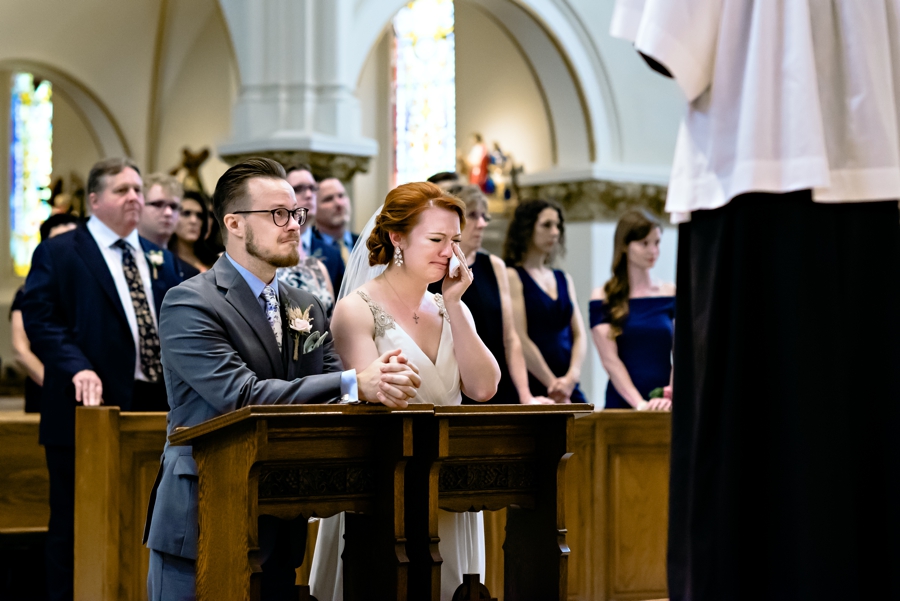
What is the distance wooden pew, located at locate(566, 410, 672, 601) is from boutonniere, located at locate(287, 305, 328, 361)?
7.15ft

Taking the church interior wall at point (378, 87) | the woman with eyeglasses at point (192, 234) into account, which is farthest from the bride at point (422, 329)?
the church interior wall at point (378, 87)

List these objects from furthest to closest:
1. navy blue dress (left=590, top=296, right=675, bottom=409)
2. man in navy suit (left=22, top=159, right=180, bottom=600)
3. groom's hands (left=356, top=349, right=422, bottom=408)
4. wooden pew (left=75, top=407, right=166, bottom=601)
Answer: navy blue dress (left=590, top=296, right=675, bottom=409) < man in navy suit (left=22, top=159, right=180, bottom=600) < wooden pew (left=75, top=407, right=166, bottom=601) < groom's hands (left=356, top=349, right=422, bottom=408)

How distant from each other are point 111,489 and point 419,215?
71.0 inches

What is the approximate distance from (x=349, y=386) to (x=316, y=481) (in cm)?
25

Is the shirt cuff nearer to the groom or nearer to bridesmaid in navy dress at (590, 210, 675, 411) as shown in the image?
the groom

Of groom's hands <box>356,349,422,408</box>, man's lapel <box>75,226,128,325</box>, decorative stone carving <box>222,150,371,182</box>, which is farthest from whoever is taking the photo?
decorative stone carving <box>222,150,371,182</box>

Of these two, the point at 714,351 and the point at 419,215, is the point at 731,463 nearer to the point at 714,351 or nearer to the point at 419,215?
the point at 714,351

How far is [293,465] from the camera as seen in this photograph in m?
2.82

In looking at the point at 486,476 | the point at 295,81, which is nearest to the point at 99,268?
the point at 486,476

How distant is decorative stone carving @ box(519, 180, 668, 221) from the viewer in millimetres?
11102

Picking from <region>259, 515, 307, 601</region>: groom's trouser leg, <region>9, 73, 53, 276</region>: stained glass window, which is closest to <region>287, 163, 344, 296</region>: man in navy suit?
<region>259, 515, 307, 601</region>: groom's trouser leg

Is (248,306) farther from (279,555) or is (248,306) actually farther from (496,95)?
(496,95)

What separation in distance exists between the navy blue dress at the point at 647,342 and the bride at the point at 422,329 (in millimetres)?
2402

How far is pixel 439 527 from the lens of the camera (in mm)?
3430
